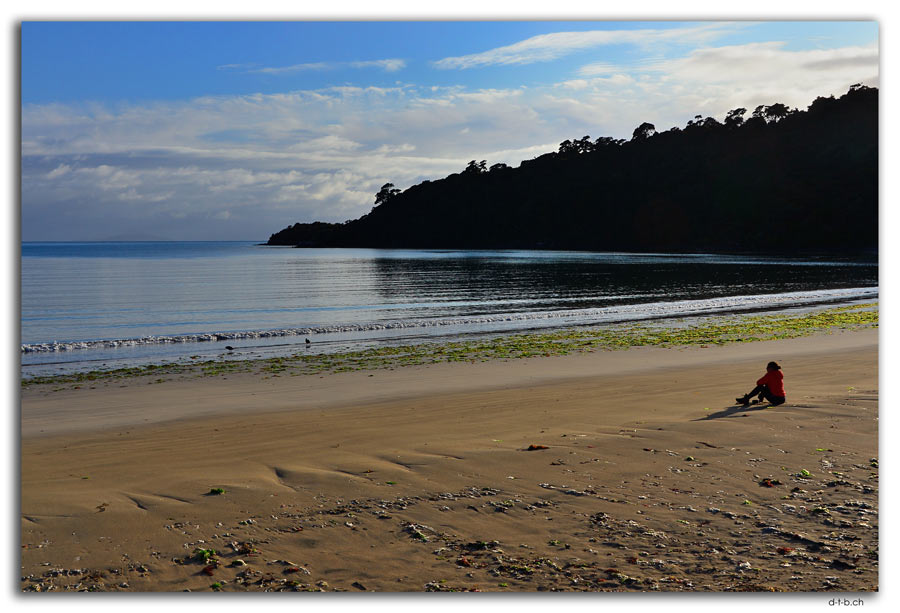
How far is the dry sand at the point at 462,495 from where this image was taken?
5508mm

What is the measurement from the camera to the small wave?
79.6ft

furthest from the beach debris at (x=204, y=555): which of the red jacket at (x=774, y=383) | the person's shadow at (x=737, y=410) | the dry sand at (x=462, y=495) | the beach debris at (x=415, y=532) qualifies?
the red jacket at (x=774, y=383)

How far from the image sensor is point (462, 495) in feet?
23.6

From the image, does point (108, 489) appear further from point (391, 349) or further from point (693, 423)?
point (391, 349)

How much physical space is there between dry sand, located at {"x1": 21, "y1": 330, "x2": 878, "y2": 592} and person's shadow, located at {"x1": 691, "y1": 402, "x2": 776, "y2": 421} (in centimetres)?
9

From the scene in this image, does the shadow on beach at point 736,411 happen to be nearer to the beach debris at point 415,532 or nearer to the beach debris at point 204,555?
the beach debris at point 415,532

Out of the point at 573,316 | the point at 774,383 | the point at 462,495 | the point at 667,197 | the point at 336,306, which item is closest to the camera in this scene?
the point at 462,495

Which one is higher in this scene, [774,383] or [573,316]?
[774,383]

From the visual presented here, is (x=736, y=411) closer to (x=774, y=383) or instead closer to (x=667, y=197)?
(x=774, y=383)

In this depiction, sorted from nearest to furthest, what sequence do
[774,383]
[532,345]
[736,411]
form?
[736,411]
[774,383]
[532,345]

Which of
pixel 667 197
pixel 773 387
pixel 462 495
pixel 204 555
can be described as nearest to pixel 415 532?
pixel 462 495

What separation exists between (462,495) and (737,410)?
6.19 meters
